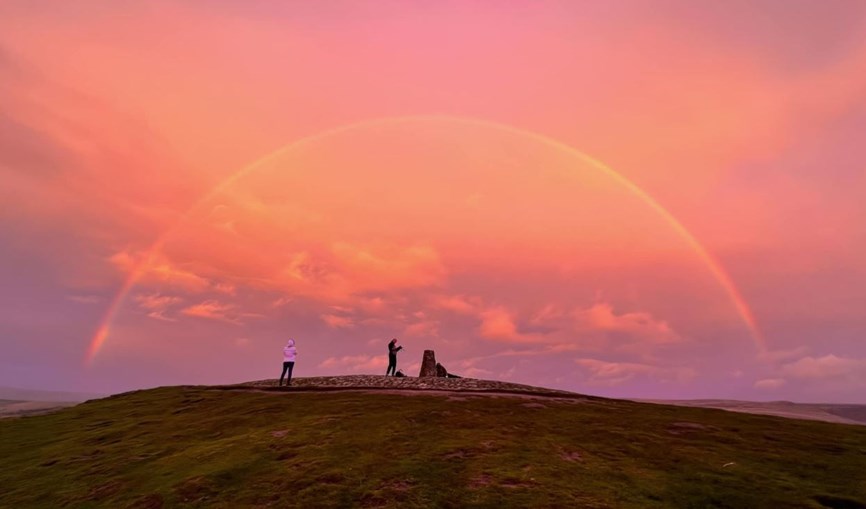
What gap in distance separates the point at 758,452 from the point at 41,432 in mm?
50072

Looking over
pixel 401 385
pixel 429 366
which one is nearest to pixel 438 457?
pixel 401 385

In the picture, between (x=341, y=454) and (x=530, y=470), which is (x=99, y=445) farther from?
(x=530, y=470)

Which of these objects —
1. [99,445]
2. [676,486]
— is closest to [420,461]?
[676,486]

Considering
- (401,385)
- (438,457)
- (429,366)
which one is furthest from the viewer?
(429,366)

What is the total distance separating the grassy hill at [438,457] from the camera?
20.1 m

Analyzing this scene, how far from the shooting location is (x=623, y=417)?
34031mm

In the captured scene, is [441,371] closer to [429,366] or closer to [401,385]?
[429,366]

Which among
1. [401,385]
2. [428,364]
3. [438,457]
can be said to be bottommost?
[438,457]

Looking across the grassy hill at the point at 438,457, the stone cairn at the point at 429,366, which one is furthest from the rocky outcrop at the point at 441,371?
the grassy hill at the point at 438,457

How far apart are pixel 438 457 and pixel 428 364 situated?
34.9 metres

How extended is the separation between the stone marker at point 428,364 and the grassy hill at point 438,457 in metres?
18.2

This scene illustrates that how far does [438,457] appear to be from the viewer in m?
24.0

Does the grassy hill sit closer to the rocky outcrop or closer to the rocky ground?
the rocky ground

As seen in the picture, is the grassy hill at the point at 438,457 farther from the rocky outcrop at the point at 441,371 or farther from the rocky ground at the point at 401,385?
the rocky outcrop at the point at 441,371
